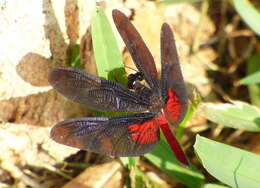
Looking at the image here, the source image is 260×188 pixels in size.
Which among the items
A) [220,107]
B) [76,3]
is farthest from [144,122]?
[76,3]

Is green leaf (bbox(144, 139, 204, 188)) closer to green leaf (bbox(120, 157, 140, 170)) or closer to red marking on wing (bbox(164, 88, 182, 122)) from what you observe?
green leaf (bbox(120, 157, 140, 170))

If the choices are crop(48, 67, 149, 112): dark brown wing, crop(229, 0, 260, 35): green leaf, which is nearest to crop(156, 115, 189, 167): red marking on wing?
crop(48, 67, 149, 112): dark brown wing

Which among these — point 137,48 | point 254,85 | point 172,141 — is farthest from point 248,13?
point 172,141

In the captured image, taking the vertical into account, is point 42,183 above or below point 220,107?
below

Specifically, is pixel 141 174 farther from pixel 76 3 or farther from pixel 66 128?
pixel 76 3

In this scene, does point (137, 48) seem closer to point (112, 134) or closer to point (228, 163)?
point (112, 134)

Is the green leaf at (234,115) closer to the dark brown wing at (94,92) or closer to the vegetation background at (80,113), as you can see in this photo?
the vegetation background at (80,113)
